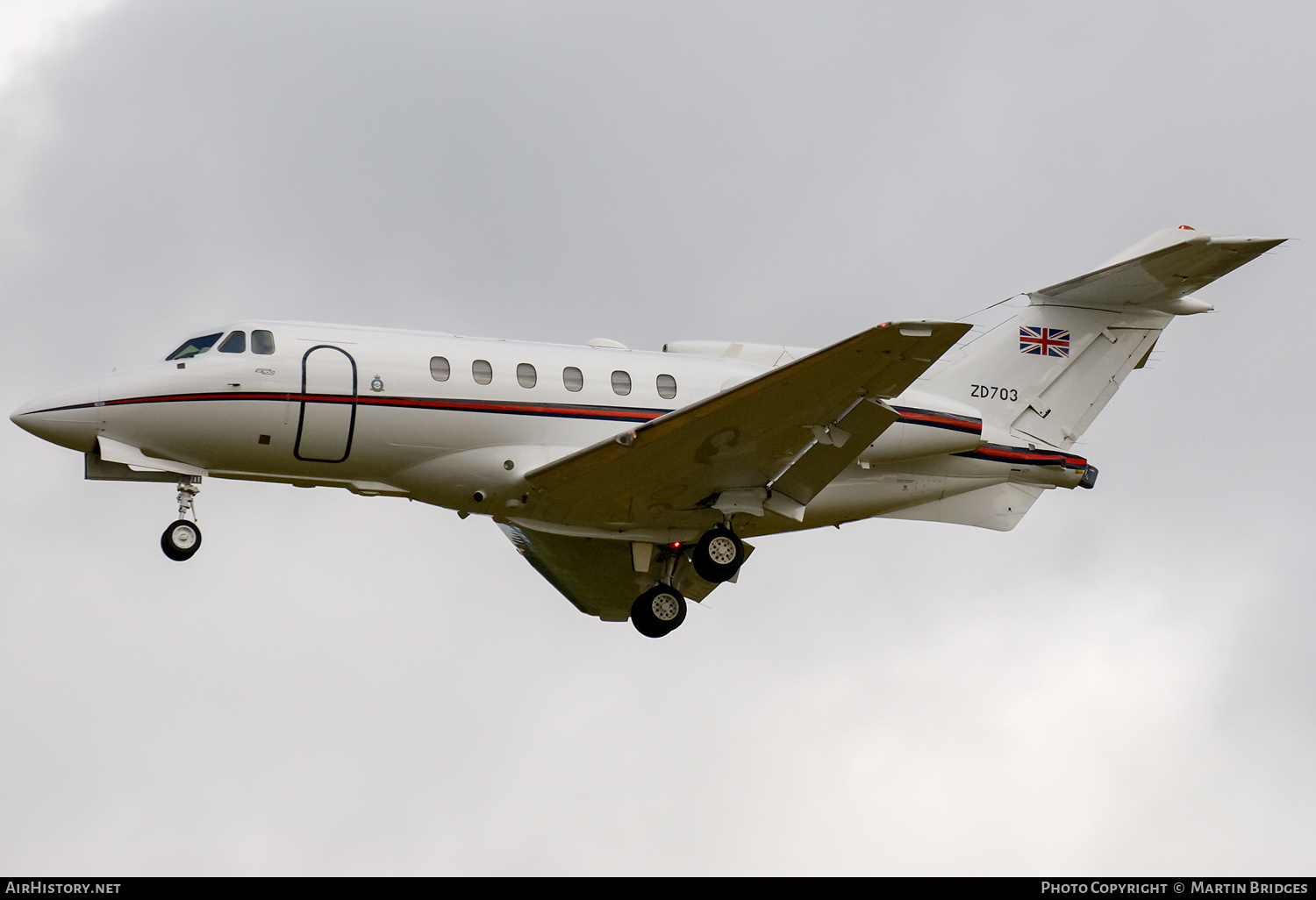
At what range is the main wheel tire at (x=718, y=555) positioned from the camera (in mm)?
22734

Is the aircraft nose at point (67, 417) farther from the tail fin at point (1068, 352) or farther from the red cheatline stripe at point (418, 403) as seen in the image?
the tail fin at point (1068, 352)

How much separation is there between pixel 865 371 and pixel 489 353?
5401mm

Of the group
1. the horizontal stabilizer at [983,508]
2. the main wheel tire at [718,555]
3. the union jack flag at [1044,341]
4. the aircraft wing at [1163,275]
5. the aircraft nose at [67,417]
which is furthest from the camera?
the union jack flag at [1044,341]

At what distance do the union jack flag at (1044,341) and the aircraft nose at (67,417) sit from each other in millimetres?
13927

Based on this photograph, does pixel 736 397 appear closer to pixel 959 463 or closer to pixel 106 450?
pixel 959 463

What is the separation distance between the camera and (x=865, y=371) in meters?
19.7

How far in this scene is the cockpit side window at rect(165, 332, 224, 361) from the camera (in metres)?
21.4

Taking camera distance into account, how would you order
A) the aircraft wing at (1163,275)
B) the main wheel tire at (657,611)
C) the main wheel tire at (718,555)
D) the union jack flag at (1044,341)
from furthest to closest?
1. the union jack flag at (1044,341)
2. the main wheel tire at (657,611)
3. the aircraft wing at (1163,275)
4. the main wheel tire at (718,555)

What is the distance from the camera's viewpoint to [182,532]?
21156mm

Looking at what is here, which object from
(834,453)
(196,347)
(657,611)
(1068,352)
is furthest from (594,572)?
(1068,352)

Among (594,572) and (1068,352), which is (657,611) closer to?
(594,572)

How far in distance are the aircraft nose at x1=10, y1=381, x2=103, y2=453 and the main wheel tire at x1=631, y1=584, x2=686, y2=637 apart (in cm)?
838

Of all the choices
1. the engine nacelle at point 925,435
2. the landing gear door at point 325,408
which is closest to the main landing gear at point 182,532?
the landing gear door at point 325,408

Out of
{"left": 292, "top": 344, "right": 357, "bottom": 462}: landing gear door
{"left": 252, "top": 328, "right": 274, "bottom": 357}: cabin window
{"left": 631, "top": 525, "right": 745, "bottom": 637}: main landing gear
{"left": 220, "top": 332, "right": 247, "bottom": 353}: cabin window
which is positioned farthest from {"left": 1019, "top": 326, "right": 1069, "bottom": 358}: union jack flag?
{"left": 220, "top": 332, "right": 247, "bottom": 353}: cabin window
